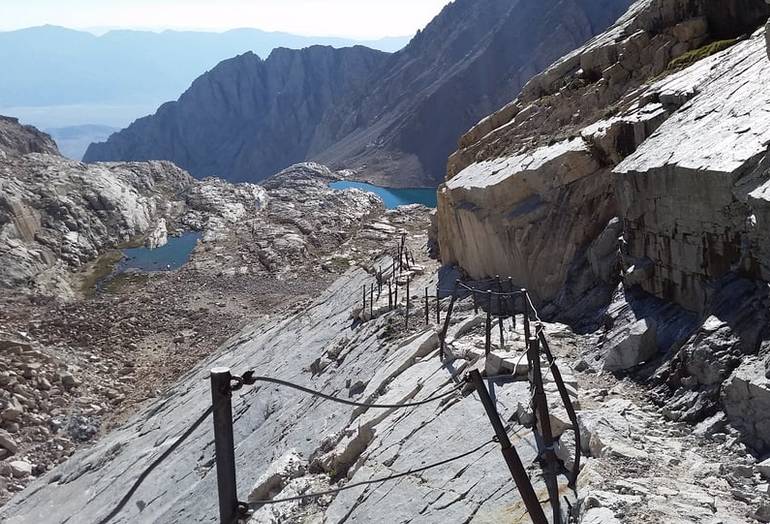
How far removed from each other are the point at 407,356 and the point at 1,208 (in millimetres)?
46322

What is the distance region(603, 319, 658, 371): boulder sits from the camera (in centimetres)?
1129

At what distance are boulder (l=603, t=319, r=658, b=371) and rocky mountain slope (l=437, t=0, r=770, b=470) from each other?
30mm

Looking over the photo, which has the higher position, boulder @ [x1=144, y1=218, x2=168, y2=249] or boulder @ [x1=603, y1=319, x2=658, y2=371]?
boulder @ [x1=144, y1=218, x2=168, y2=249]

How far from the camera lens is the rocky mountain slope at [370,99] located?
123m

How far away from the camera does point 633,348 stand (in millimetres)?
11375

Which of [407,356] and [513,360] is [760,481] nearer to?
[513,360]

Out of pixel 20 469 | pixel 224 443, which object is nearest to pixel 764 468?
pixel 224 443

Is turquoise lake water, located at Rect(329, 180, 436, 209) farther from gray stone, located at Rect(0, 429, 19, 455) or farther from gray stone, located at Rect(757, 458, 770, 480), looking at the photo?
gray stone, located at Rect(757, 458, 770, 480)

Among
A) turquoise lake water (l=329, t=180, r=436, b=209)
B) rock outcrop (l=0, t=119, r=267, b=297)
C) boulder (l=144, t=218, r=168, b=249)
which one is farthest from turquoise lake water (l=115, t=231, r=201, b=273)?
turquoise lake water (l=329, t=180, r=436, b=209)

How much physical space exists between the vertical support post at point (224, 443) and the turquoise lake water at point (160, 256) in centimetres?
5028

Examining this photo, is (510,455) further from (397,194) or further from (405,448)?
(397,194)

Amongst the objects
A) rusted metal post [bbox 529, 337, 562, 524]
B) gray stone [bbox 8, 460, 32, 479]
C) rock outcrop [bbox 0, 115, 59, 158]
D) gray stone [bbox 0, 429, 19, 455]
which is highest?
rock outcrop [bbox 0, 115, 59, 158]

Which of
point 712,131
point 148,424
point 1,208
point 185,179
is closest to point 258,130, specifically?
point 185,179

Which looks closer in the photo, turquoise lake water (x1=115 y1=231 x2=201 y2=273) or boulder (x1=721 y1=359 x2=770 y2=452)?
boulder (x1=721 y1=359 x2=770 y2=452)
